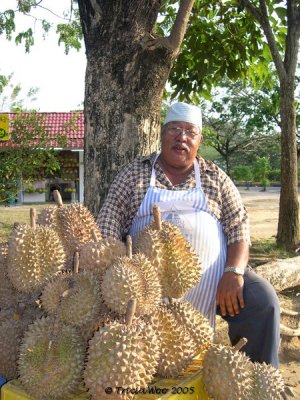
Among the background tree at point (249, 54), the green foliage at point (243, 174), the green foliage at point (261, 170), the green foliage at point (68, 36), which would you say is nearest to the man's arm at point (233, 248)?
the background tree at point (249, 54)

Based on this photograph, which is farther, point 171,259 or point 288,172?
point 288,172

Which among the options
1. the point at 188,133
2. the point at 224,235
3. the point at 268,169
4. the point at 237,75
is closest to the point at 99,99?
the point at 188,133

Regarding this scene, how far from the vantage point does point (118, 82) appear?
3217 millimetres

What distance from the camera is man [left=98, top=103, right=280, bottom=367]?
7.70 feet

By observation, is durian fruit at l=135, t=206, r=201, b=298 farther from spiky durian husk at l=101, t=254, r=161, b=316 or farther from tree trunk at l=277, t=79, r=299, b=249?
tree trunk at l=277, t=79, r=299, b=249

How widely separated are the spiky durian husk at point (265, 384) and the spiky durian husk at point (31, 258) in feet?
2.82

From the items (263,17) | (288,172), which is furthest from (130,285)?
(288,172)

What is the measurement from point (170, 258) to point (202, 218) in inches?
30.6

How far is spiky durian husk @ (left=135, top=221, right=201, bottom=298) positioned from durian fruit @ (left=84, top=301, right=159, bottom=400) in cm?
37

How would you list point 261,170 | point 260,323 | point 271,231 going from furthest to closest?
1. point 261,170
2. point 271,231
3. point 260,323

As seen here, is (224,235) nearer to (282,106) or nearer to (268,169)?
(282,106)

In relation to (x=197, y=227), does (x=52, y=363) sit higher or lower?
lower

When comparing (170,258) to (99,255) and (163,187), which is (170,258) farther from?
(163,187)

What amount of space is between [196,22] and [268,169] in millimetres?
31731
